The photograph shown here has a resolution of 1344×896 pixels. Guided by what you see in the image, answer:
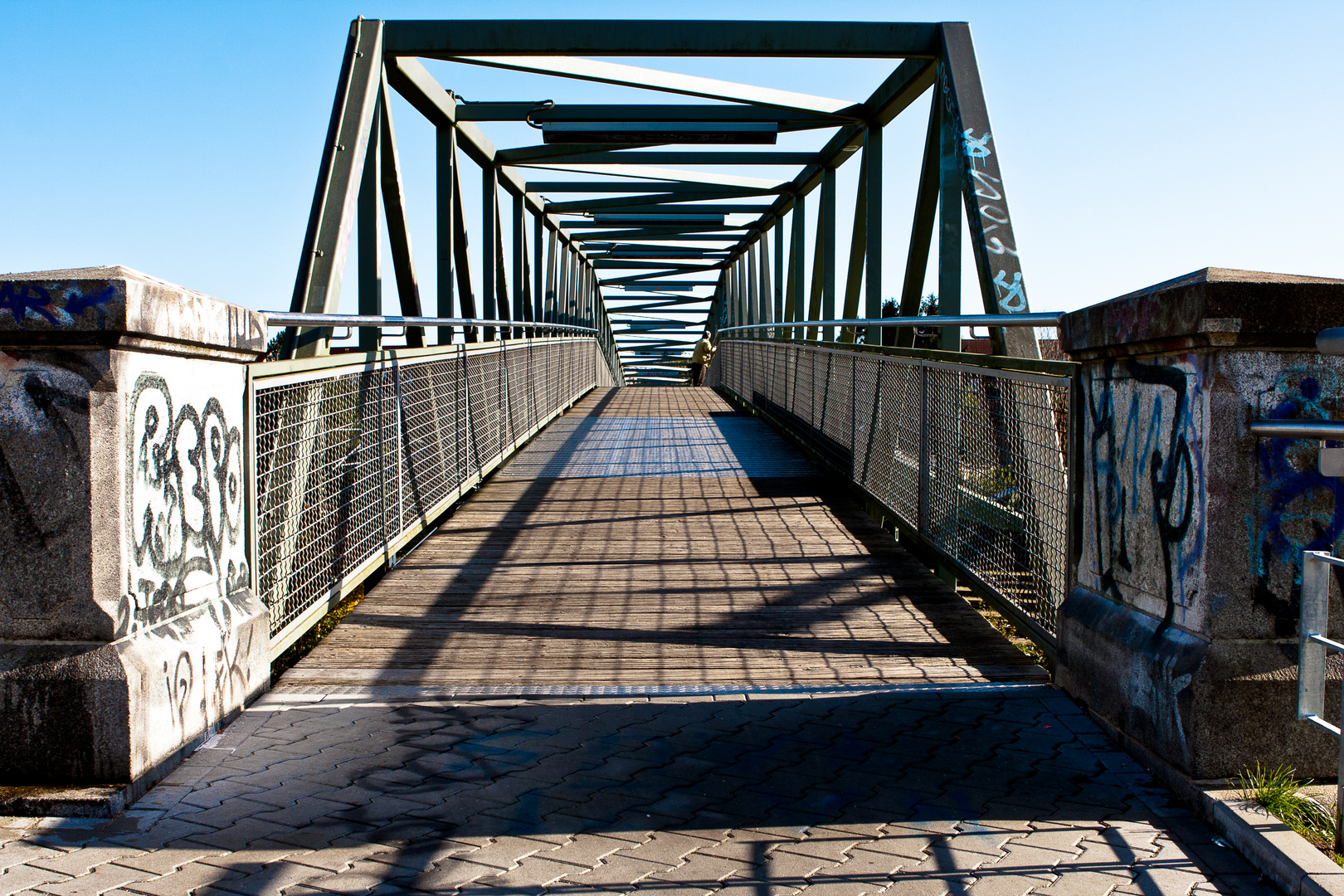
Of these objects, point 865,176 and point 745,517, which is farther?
point 865,176

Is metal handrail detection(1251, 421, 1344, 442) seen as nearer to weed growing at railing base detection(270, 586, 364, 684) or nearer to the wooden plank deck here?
the wooden plank deck

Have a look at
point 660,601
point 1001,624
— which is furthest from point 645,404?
point 660,601

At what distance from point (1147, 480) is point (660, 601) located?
8.68ft

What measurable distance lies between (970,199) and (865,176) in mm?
4384

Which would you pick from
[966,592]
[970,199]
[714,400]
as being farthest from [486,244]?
[966,592]

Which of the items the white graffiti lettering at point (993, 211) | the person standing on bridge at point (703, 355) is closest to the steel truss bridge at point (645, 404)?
the white graffiti lettering at point (993, 211)

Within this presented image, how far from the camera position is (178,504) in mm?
3174

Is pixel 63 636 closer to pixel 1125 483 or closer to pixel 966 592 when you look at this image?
pixel 1125 483

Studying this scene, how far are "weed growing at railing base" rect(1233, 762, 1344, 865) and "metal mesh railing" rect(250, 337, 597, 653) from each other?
3143mm

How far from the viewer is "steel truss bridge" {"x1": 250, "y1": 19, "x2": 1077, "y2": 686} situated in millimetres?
4312

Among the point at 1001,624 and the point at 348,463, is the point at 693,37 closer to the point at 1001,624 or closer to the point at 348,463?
the point at 1001,624

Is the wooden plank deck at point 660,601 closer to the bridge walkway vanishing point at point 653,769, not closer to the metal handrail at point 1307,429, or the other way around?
the bridge walkway vanishing point at point 653,769

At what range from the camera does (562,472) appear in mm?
9547

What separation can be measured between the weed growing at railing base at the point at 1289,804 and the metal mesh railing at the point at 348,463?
10.3ft
